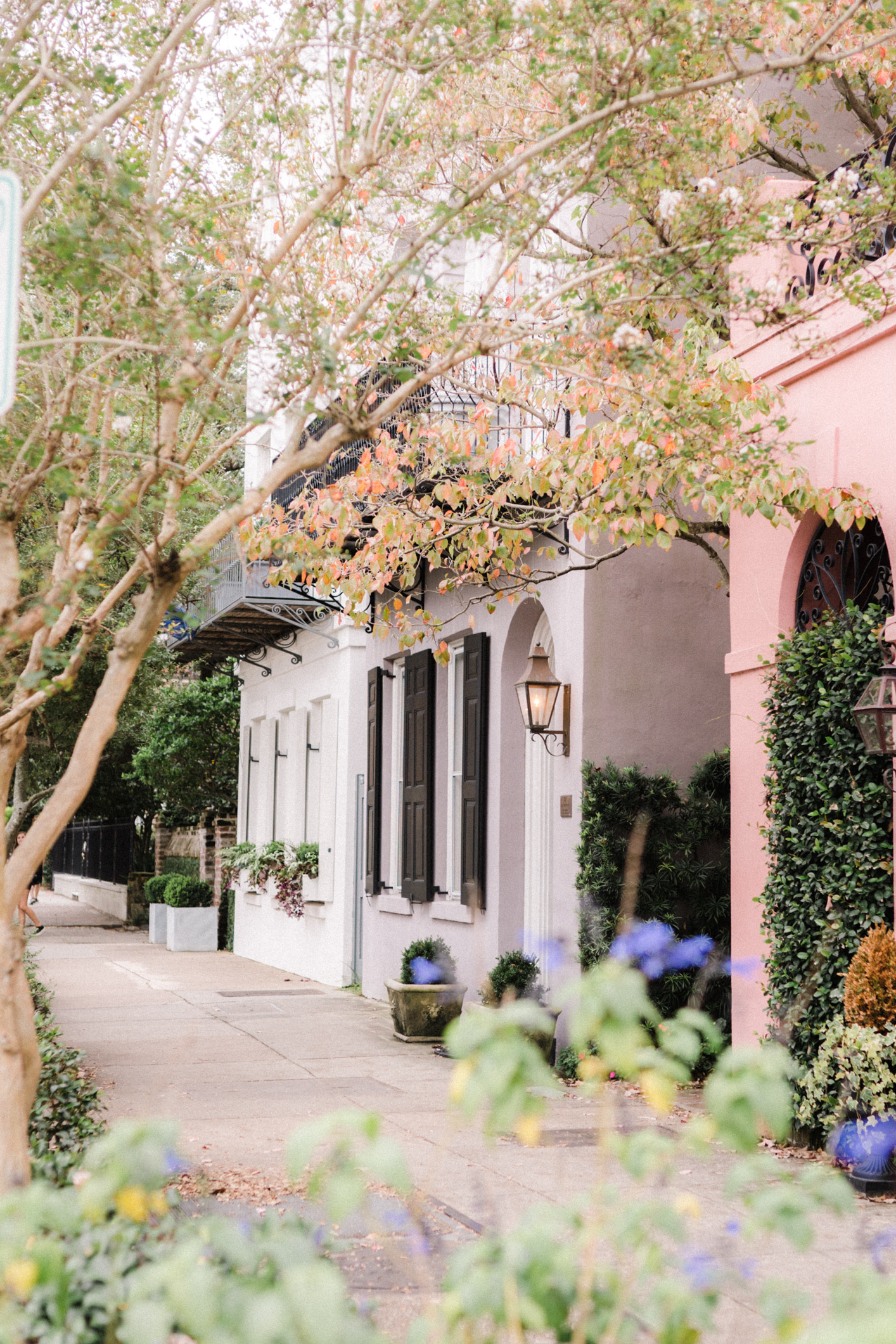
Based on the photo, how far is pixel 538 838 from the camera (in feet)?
39.1

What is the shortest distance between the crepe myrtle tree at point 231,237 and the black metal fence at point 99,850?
2220cm

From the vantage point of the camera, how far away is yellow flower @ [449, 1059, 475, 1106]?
211cm

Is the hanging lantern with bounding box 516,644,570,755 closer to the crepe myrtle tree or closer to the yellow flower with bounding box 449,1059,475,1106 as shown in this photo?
the crepe myrtle tree

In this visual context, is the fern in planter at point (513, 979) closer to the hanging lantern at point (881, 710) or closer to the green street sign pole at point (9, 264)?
the hanging lantern at point (881, 710)

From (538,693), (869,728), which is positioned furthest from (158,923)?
(869,728)

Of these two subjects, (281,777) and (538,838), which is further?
(281,777)

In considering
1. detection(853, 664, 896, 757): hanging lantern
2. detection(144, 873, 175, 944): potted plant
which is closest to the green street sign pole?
detection(853, 664, 896, 757): hanging lantern

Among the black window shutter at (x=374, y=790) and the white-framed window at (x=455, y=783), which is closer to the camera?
the white-framed window at (x=455, y=783)

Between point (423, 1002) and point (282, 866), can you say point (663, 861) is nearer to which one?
point (423, 1002)

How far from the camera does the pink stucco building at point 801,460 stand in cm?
767

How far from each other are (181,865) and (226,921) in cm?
348

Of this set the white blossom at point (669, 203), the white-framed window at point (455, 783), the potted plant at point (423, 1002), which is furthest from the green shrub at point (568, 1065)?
the white blossom at point (669, 203)

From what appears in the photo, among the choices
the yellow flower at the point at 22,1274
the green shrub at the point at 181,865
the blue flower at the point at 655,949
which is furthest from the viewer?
the green shrub at the point at 181,865

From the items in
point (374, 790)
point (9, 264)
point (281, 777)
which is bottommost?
point (374, 790)
